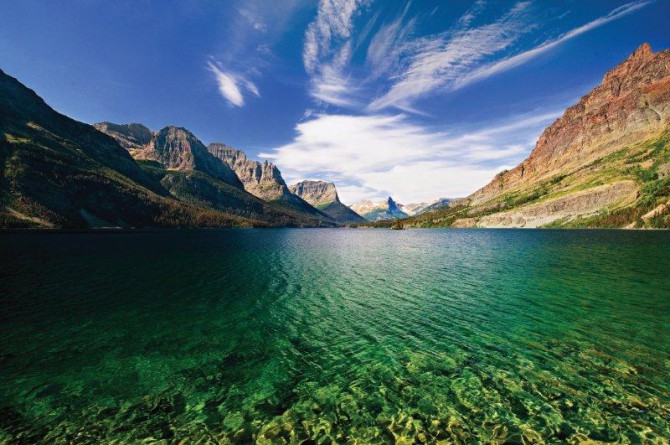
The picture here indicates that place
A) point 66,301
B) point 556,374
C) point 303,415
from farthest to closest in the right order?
point 66,301 < point 556,374 < point 303,415

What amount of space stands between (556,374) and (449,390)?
8137 mm

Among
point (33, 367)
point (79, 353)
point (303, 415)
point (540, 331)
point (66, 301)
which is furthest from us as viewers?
point (66, 301)

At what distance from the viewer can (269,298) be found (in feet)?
141

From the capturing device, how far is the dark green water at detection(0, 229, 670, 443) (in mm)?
15602

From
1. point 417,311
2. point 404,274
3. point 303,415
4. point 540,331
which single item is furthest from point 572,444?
point 404,274

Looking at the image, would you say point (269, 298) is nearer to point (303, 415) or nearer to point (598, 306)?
point (303, 415)

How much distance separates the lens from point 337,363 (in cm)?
2275

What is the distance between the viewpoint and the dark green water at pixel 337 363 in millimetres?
15602

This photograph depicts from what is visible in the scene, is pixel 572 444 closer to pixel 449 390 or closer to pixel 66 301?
pixel 449 390

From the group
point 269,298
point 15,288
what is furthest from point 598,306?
point 15,288

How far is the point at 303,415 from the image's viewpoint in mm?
16625

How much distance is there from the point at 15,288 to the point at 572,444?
65561 mm

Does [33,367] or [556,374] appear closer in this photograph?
[556,374]

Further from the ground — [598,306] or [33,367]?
[598,306]
